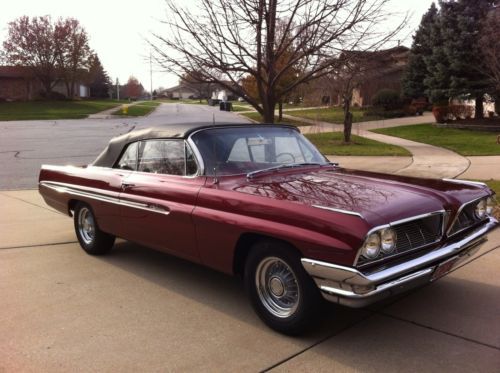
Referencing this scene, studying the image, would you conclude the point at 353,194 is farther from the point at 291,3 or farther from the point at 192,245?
the point at 291,3

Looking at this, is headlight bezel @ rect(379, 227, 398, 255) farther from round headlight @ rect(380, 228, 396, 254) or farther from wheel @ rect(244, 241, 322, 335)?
wheel @ rect(244, 241, 322, 335)

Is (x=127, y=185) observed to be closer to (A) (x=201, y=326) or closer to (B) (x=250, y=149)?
(B) (x=250, y=149)

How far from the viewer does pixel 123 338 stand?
3.70 metres

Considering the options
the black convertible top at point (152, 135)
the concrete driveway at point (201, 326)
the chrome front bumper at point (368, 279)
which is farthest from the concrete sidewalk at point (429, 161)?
the chrome front bumper at point (368, 279)

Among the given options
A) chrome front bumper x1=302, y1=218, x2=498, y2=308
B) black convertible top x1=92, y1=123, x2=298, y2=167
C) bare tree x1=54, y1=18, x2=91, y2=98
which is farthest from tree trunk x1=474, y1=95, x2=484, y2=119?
→ bare tree x1=54, y1=18, x2=91, y2=98

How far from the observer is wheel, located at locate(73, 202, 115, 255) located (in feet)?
18.6

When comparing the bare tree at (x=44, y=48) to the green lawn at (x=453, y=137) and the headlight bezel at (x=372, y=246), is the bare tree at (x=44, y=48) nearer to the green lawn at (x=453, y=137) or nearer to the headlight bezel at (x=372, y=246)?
the green lawn at (x=453, y=137)

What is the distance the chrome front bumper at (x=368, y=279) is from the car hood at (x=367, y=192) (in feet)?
1.03

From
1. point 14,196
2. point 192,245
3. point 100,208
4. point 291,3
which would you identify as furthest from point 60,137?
point 192,245

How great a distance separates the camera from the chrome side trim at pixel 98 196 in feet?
15.1

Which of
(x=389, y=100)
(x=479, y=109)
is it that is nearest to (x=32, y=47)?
(x=389, y=100)

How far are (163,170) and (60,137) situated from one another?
846 inches

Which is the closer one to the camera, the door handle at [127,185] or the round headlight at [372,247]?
the round headlight at [372,247]

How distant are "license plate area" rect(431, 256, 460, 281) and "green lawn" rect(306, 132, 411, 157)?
38.7ft
